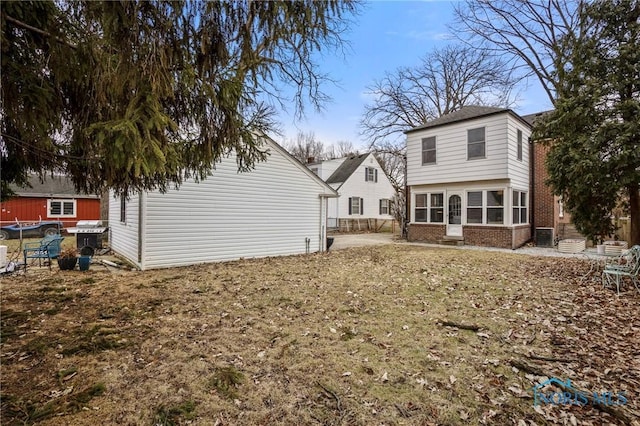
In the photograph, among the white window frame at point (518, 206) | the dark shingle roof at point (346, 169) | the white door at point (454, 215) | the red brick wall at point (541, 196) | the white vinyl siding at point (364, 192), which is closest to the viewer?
the white window frame at point (518, 206)

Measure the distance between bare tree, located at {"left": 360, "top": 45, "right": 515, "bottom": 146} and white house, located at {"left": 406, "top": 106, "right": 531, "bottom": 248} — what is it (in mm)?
8126

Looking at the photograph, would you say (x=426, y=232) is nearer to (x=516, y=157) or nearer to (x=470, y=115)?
(x=516, y=157)

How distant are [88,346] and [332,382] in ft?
9.87

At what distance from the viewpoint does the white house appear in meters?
12.8

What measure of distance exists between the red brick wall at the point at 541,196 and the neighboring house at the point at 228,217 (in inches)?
384

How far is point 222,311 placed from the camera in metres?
5.28

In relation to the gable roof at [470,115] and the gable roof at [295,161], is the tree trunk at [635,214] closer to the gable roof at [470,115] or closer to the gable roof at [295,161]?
the gable roof at [470,115]

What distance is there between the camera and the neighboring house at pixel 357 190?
80.0ft

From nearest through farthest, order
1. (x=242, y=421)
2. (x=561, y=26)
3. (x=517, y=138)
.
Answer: (x=242, y=421)
(x=517, y=138)
(x=561, y=26)

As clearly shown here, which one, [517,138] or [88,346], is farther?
[517,138]

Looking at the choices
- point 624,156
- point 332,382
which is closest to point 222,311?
point 332,382

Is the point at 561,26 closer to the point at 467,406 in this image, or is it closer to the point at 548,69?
the point at 548,69

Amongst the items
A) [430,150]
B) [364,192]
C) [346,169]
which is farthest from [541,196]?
[346,169]

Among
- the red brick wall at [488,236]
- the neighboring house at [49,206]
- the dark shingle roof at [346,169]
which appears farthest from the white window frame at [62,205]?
the red brick wall at [488,236]
